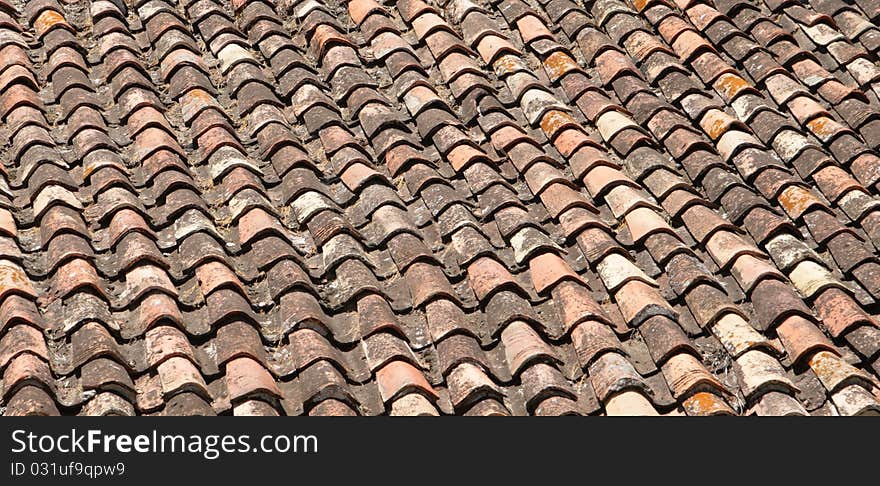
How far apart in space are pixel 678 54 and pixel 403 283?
278cm

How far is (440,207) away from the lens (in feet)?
18.8

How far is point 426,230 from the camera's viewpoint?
18.6 feet

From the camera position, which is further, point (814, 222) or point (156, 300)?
point (814, 222)

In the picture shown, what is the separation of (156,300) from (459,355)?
4.62 feet

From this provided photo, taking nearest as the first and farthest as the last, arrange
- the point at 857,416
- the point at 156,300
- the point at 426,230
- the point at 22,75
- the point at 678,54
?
the point at 857,416 < the point at 156,300 < the point at 426,230 < the point at 22,75 < the point at 678,54

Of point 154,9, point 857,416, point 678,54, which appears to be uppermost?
point 154,9

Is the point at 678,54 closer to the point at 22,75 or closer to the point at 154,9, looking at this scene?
the point at 154,9

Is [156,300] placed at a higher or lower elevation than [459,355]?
higher

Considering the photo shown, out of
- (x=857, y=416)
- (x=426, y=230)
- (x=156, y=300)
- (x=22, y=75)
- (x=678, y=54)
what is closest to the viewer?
(x=857, y=416)

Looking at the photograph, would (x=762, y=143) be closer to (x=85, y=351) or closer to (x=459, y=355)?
(x=459, y=355)

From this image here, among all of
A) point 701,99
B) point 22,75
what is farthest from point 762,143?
point 22,75

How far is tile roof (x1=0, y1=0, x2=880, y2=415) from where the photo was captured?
4.87m

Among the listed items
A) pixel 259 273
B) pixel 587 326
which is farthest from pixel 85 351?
pixel 587 326

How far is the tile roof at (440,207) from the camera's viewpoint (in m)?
4.87
